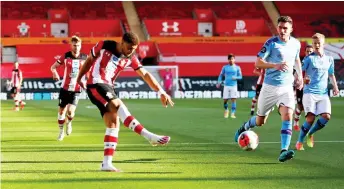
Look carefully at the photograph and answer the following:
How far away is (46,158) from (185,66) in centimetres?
3819

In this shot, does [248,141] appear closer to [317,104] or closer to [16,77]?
[317,104]

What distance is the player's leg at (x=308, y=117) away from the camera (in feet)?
43.3

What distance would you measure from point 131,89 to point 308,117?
33.4m

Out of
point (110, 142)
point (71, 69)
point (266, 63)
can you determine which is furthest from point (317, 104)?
point (71, 69)

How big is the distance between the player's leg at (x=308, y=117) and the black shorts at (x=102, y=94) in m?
4.22

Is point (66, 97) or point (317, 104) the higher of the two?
point (317, 104)

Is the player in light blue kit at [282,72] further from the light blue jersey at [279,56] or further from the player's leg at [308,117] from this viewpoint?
the player's leg at [308,117]

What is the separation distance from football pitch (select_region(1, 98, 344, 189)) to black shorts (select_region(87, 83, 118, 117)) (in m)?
0.87

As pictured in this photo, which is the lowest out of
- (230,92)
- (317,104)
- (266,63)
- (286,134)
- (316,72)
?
(230,92)

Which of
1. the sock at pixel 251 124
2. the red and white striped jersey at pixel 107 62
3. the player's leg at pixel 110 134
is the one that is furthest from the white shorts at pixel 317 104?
the player's leg at pixel 110 134

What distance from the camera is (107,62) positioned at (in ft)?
33.8

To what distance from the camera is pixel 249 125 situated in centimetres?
1291

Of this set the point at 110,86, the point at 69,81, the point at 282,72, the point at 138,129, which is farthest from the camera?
the point at 69,81

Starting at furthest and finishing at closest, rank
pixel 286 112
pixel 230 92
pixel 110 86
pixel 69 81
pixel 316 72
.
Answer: pixel 230 92 → pixel 69 81 → pixel 316 72 → pixel 286 112 → pixel 110 86
